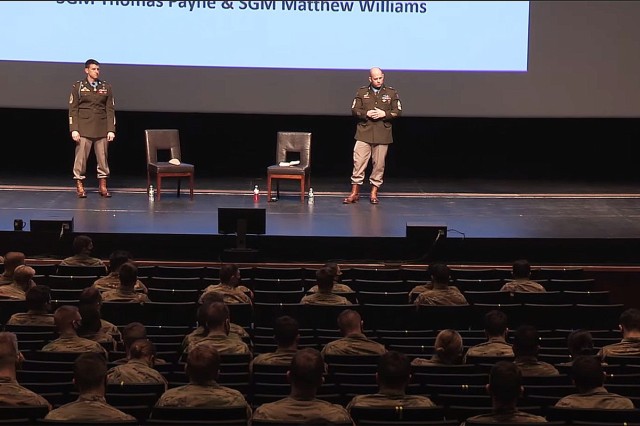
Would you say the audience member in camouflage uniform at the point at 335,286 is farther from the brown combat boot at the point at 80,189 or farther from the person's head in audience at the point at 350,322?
the brown combat boot at the point at 80,189

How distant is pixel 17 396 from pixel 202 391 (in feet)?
2.76

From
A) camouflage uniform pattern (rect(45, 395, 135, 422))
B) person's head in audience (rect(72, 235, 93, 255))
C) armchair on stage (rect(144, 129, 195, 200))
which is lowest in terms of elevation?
camouflage uniform pattern (rect(45, 395, 135, 422))

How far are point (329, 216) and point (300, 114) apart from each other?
2524 mm

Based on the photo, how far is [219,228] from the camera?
963 centimetres

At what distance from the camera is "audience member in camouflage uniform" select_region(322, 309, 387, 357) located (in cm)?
583

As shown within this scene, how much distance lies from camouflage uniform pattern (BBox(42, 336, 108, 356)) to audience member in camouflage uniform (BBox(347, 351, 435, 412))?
1801mm

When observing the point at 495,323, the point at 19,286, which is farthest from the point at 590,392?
the point at 19,286

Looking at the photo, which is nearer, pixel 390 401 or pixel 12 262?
pixel 390 401

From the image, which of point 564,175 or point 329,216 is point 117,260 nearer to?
point 329,216

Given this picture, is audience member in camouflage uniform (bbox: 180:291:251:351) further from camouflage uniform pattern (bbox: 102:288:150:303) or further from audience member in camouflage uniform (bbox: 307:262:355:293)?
audience member in camouflage uniform (bbox: 307:262:355:293)

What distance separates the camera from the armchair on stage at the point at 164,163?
38.5 feet

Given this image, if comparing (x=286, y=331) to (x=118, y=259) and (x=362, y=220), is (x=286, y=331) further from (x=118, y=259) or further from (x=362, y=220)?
(x=362, y=220)

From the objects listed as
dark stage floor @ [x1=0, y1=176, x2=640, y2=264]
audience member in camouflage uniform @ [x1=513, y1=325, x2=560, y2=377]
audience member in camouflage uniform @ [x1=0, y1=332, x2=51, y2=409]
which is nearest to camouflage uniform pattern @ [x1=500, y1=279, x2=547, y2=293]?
dark stage floor @ [x1=0, y1=176, x2=640, y2=264]

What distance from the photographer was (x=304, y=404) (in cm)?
447
